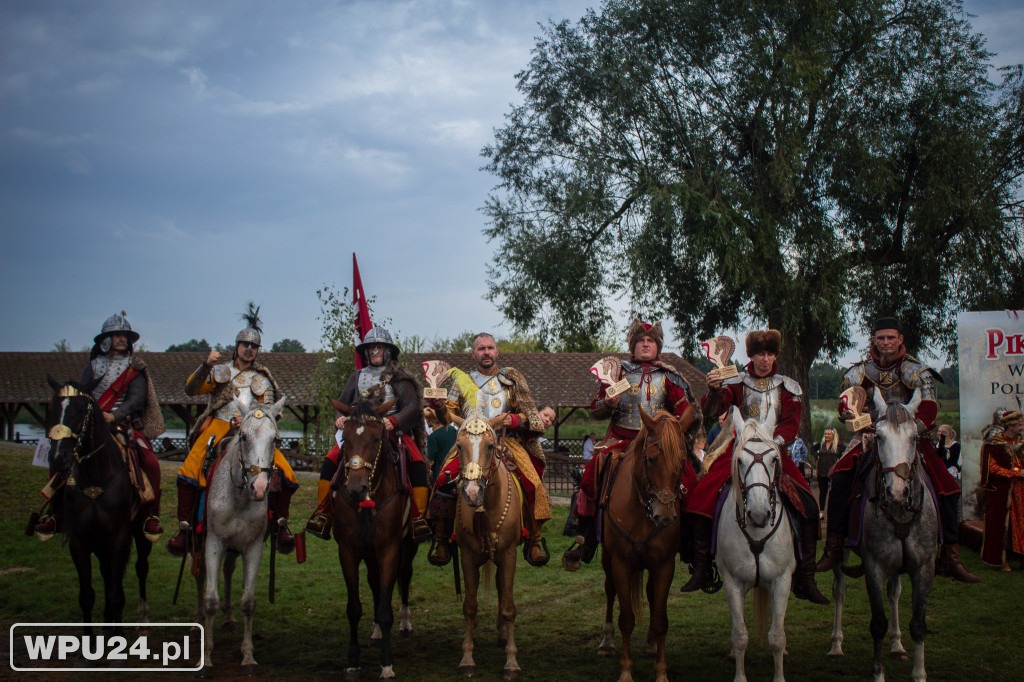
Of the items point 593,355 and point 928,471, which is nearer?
point 928,471

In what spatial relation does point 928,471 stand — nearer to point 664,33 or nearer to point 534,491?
point 534,491

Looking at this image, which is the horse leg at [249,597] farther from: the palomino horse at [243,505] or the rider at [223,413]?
the rider at [223,413]

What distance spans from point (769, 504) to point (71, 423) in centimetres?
586

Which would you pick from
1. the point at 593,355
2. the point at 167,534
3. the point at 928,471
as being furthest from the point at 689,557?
the point at 593,355

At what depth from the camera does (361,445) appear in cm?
633

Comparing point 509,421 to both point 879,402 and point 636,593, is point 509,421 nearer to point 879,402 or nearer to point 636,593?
point 636,593

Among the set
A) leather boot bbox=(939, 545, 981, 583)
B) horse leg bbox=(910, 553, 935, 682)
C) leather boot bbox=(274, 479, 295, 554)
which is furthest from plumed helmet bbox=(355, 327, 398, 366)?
leather boot bbox=(939, 545, 981, 583)

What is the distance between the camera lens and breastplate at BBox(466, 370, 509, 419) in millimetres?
7230

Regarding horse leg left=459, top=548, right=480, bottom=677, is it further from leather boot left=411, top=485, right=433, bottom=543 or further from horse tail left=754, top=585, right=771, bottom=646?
horse tail left=754, top=585, right=771, bottom=646

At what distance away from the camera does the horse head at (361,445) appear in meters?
6.18

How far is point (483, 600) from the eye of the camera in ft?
31.0

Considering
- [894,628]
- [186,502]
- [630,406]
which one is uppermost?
[630,406]

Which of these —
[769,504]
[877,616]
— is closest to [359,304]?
[769,504]

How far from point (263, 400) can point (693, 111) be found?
55.0 ft
